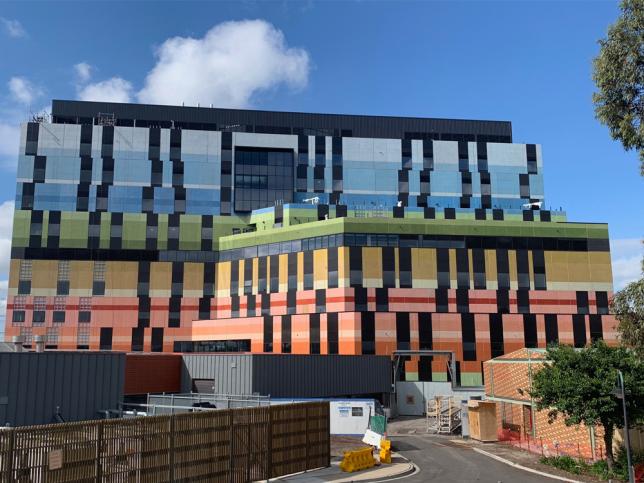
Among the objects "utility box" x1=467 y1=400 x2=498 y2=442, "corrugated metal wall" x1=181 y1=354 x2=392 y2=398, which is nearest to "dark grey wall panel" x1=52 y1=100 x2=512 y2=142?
"corrugated metal wall" x1=181 y1=354 x2=392 y2=398

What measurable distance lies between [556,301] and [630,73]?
5086 centimetres

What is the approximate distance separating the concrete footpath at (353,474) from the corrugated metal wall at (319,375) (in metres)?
18.4

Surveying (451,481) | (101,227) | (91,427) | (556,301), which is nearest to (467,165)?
(556,301)

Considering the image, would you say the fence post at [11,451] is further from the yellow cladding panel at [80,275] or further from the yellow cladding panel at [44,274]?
the yellow cladding panel at [44,274]

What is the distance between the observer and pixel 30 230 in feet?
286

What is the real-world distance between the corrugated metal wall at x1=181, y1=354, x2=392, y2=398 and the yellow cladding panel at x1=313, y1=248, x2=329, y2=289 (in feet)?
60.4

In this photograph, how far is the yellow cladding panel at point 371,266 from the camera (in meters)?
73.2

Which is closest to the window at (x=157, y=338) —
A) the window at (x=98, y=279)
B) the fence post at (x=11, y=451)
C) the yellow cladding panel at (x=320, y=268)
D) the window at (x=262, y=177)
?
the window at (x=98, y=279)

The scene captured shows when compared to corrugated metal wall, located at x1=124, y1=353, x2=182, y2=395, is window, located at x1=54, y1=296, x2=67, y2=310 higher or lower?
higher

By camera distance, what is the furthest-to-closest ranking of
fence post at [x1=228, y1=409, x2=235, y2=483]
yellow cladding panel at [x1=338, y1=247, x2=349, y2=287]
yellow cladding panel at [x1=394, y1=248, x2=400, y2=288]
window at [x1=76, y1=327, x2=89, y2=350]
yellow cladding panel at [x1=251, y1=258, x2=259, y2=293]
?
window at [x1=76, y1=327, x2=89, y2=350] < yellow cladding panel at [x1=251, y1=258, x2=259, y2=293] < yellow cladding panel at [x1=394, y1=248, x2=400, y2=288] < yellow cladding panel at [x1=338, y1=247, x2=349, y2=287] < fence post at [x1=228, y1=409, x2=235, y2=483]

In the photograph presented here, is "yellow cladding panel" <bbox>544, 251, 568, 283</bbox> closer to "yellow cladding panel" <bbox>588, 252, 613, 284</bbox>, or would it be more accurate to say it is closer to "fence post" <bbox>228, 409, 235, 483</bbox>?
"yellow cladding panel" <bbox>588, 252, 613, 284</bbox>

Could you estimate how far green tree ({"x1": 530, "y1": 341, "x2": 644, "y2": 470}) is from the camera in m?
30.3

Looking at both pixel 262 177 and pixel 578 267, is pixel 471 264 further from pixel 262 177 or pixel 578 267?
pixel 262 177

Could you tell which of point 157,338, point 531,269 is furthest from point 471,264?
point 157,338
